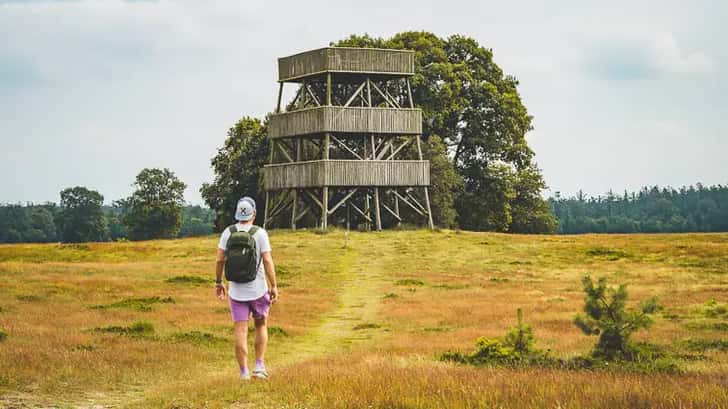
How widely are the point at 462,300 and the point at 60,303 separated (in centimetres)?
1267

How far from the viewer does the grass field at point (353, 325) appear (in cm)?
1264

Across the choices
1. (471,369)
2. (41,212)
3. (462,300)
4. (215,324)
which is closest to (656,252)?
(462,300)

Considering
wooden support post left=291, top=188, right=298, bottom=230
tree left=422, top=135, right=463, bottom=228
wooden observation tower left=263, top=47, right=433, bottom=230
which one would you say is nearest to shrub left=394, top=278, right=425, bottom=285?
wooden observation tower left=263, top=47, right=433, bottom=230

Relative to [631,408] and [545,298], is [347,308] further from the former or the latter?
[631,408]

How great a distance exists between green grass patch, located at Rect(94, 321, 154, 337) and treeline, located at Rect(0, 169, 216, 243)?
5746cm

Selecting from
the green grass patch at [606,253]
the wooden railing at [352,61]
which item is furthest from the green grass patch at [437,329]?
the wooden railing at [352,61]

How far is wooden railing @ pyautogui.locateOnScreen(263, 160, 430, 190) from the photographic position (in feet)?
219

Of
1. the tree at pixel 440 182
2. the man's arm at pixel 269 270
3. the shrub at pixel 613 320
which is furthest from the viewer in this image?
the tree at pixel 440 182

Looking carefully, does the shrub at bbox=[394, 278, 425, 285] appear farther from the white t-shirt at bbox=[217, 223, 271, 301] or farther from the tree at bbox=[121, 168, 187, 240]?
the tree at bbox=[121, 168, 187, 240]

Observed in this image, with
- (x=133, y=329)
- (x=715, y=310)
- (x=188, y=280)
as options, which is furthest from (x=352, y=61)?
(x=133, y=329)

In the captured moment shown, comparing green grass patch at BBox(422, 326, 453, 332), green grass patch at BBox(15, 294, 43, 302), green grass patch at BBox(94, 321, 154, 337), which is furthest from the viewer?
green grass patch at BBox(15, 294, 43, 302)

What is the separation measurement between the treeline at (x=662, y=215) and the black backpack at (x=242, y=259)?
118 meters

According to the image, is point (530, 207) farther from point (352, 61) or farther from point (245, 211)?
point (245, 211)

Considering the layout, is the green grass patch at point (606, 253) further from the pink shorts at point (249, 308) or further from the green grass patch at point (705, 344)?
the pink shorts at point (249, 308)
